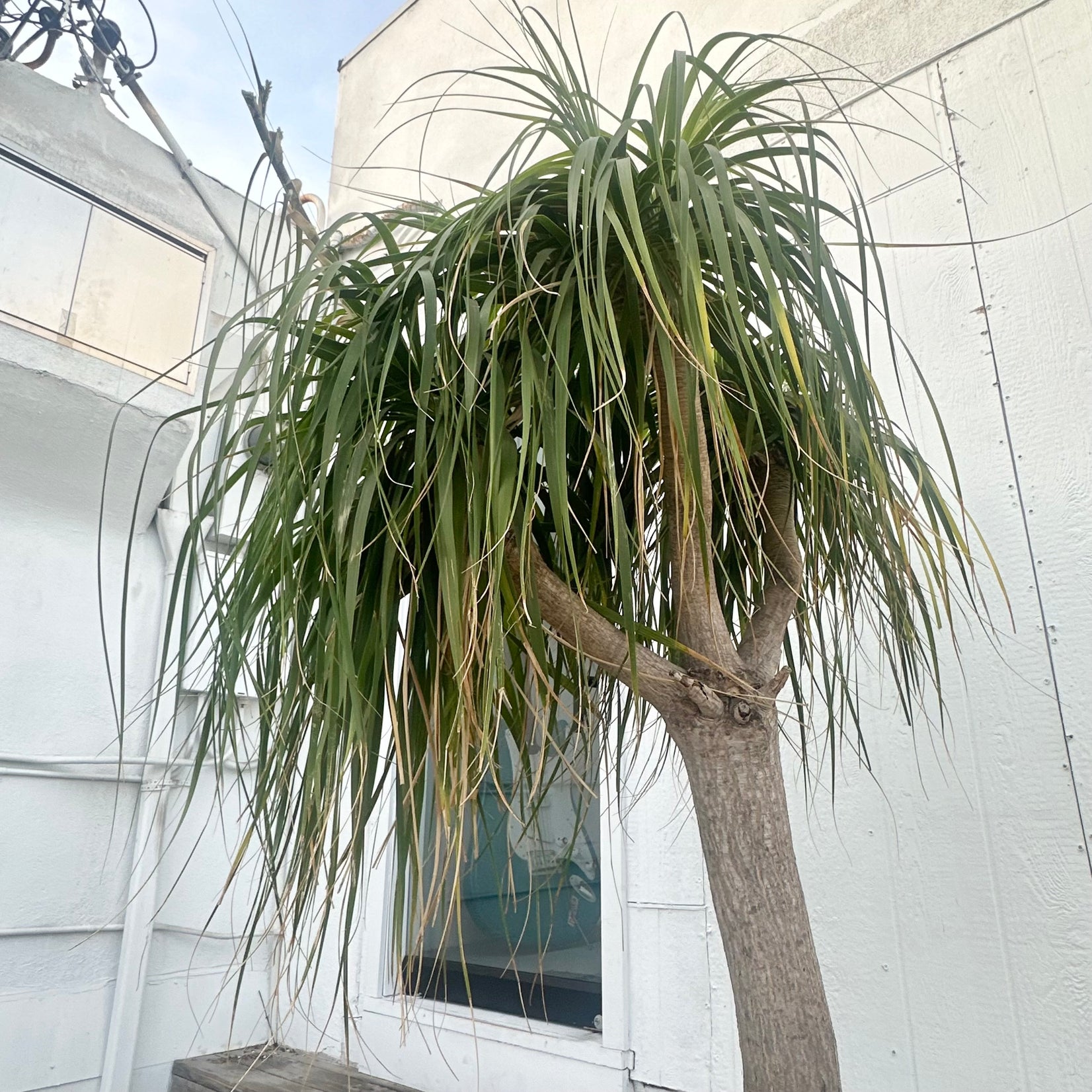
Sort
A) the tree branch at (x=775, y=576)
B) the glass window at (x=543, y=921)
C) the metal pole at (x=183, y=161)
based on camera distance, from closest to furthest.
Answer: the tree branch at (x=775, y=576) < the glass window at (x=543, y=921) < the metal pole at (x=183, y=161)

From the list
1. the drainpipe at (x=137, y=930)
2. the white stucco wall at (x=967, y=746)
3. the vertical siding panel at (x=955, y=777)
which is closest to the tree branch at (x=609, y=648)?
the white stucco wall at (x=967, y=746)

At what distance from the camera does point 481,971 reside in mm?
2121

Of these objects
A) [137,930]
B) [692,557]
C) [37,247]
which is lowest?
[137,930]

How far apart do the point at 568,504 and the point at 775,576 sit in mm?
304

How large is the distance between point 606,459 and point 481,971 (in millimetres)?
1860

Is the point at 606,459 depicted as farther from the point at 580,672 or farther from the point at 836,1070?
the point at 836,1070

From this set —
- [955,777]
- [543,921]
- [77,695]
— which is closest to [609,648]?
[955,777]

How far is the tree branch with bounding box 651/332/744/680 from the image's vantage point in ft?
2.51

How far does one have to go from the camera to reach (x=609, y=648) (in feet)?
2.58

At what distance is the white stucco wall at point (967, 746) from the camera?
51.1 inches

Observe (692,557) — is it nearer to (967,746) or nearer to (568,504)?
(568,504)

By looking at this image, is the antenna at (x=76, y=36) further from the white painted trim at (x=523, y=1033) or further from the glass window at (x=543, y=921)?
the white painted trim at (x=523, y=1033)

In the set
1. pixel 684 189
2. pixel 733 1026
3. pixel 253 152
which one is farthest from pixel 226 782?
pixel 684 189

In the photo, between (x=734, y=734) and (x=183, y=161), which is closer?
(x=734, y=734)
